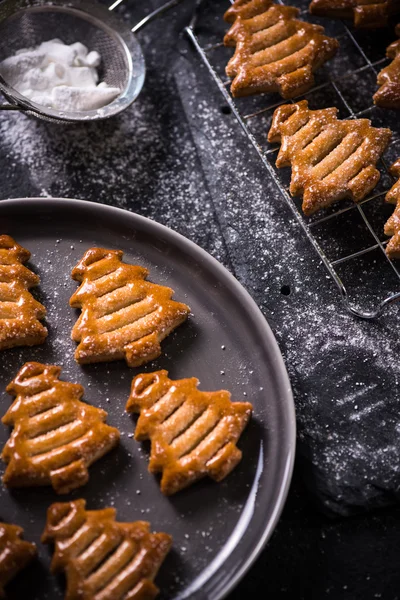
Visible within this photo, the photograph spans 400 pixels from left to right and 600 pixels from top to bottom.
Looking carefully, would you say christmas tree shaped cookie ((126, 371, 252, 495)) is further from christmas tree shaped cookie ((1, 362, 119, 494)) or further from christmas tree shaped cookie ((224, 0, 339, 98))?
christmas tree shaped cookie ((224, 0, 339, 98))

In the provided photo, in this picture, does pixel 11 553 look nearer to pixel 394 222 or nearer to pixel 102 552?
pixel 102 552

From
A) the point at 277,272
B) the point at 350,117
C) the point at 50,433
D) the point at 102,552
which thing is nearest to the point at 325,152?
the point at 350,117

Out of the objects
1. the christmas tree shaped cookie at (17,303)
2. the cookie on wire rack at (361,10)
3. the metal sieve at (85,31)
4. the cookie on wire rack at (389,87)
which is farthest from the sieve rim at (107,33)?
the cookie on wire rack at (389,87)

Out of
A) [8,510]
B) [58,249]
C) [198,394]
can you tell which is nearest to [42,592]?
[8,510]

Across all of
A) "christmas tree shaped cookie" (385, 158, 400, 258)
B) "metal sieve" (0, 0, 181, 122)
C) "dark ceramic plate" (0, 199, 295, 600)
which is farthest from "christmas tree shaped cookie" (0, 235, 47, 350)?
"christmas tree shaped cookie" (385, 158, 400, 258)

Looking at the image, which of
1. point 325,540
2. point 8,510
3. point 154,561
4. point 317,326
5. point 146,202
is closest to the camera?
point 154,561

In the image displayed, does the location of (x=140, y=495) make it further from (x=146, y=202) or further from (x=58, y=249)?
(x=146, y=202)
